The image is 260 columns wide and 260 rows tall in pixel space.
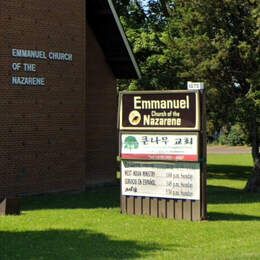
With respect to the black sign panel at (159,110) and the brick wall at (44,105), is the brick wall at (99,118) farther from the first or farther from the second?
the black sign panel at (159,110)

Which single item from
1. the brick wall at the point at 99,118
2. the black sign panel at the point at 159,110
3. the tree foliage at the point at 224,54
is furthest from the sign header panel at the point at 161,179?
the brick wall at the point at 99,118

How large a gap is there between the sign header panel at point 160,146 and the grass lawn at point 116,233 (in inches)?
54.6

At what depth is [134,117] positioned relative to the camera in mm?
15352

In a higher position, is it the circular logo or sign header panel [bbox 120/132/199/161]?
the circular logo

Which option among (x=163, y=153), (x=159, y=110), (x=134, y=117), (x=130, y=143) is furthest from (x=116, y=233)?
(x=134, y=117)

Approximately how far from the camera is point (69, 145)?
2092cm

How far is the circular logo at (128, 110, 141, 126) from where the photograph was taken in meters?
15.3

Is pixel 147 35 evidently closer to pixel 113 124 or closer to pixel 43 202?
pixel 113 124

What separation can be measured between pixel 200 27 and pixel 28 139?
7019 millimetres

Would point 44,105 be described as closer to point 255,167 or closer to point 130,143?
point 130,143

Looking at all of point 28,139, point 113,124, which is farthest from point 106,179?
point 28,139

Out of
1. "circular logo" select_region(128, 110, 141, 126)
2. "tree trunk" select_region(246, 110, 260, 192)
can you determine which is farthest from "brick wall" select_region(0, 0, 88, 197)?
"tree trunk" select_region(246, 110, 260, 192)

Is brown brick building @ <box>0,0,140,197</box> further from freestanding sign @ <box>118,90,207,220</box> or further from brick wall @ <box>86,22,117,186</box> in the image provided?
freestanding sign @ <box>118,90,207,220</box>

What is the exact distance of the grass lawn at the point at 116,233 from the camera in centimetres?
1052
